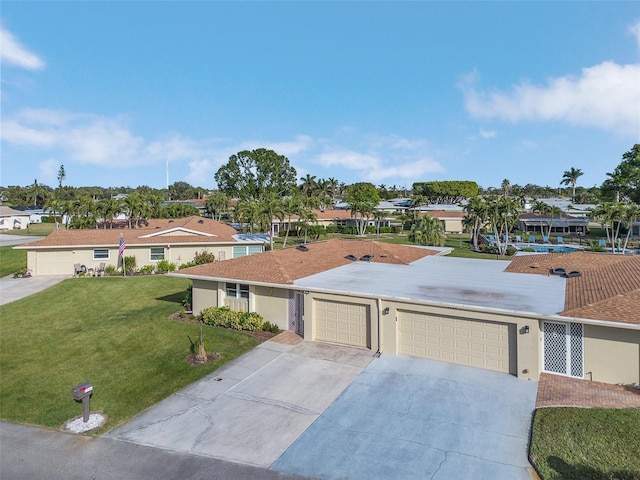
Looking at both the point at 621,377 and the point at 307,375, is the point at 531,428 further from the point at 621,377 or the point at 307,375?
the point at 307,375

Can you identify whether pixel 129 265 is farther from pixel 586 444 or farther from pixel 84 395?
pixel 586 444

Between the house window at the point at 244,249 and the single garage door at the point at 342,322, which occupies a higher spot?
the house window at the point at 244,249

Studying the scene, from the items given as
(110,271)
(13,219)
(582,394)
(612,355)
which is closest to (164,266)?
(110,271)

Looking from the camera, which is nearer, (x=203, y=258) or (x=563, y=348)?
(x=563, y=348)

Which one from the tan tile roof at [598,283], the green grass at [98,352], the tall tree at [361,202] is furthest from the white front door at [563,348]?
the tall tree at [361,202]

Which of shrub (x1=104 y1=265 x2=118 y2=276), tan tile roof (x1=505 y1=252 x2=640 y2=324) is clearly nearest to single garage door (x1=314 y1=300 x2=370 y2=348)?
tan tile roof (x1=505 y1=252 x2=640 y2=324)

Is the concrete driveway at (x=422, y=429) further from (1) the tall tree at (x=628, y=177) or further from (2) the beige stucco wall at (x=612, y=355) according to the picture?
(1) the tall tree at (x=628, y=177)
